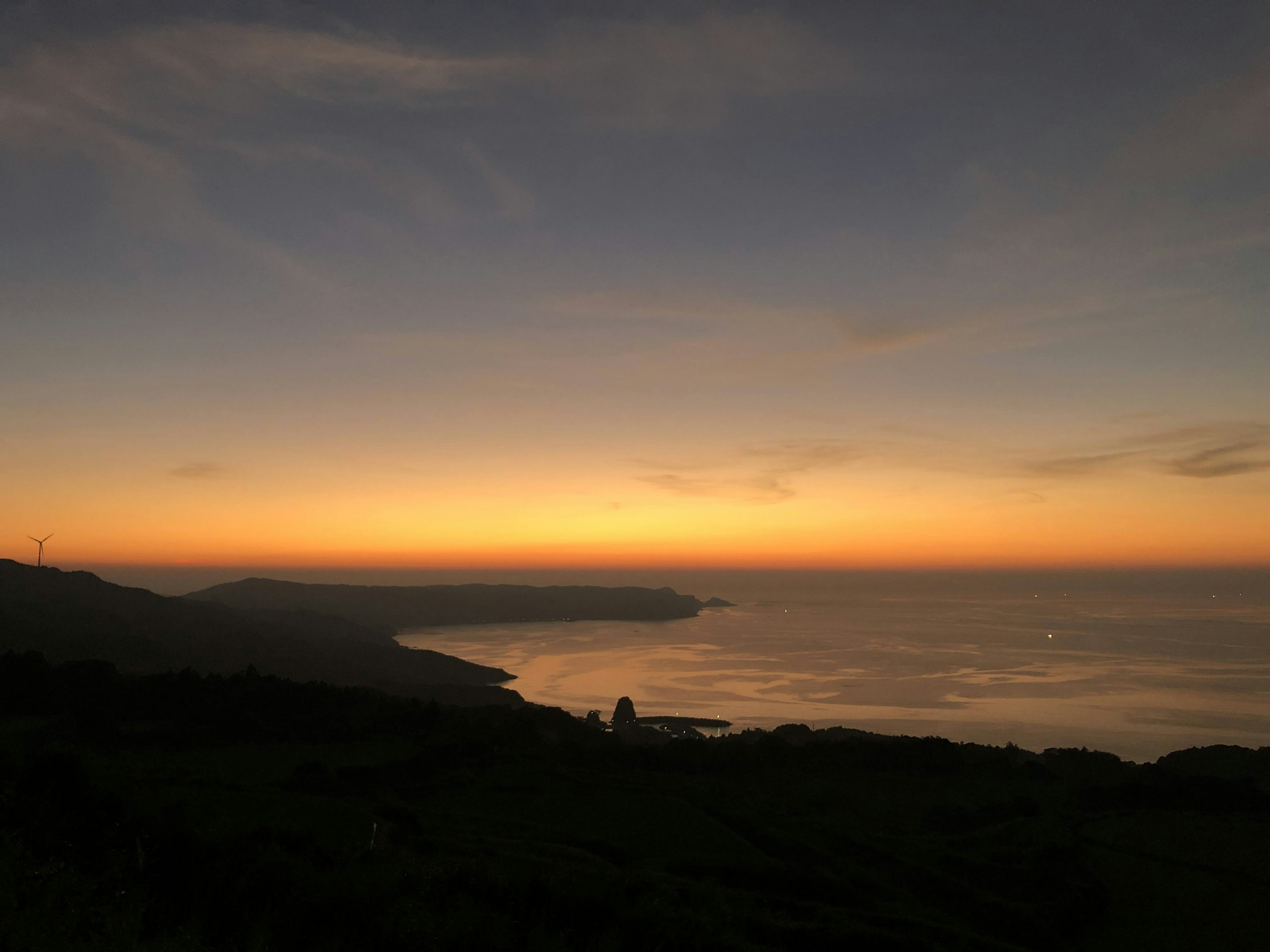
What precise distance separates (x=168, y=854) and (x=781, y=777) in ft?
97.9

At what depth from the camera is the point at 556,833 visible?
21.5 metres

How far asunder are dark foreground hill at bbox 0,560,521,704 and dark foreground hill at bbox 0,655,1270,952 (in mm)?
23961

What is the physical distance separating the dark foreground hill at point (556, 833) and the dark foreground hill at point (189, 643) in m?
24.0

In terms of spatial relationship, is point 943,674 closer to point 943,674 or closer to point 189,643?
point 943,674

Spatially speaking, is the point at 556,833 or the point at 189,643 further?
the point at 189,643

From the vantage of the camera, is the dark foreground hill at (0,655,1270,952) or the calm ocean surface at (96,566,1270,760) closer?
the dark foreground hill at (0,655,1270,952)

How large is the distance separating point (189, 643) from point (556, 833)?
6398 centimetres

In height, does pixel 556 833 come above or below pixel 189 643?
above

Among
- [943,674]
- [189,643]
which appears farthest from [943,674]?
[189,643]

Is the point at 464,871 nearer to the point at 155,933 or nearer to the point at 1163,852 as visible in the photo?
the point at 155,933

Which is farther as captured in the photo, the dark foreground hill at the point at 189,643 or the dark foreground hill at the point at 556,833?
the dark foreground hill at the point at 189,643

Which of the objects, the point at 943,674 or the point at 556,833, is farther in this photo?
the point at 943,674

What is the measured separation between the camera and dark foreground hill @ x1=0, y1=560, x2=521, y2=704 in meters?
63.8

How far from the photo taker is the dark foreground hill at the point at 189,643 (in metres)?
63.8
